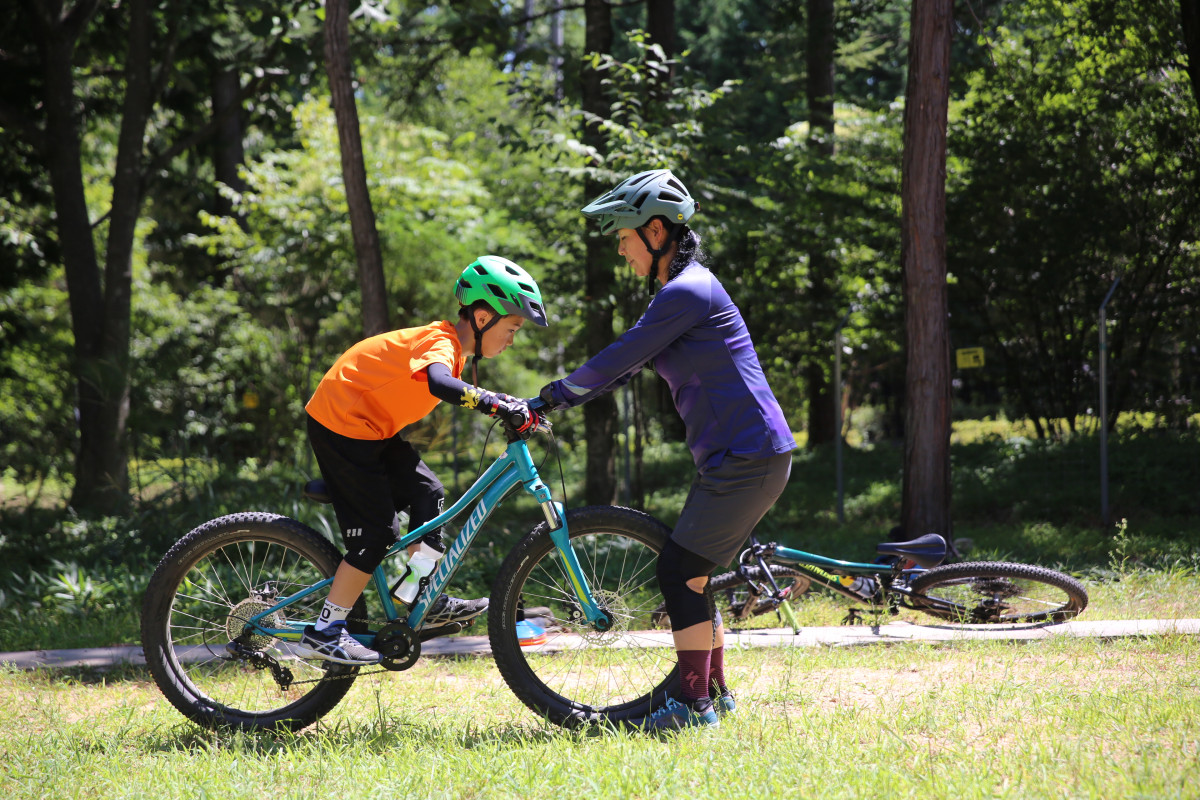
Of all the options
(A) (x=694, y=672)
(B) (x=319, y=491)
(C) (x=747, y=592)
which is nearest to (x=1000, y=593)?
(C) (x=747, y=592)

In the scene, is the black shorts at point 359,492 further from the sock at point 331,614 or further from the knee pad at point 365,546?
the sock at point 331,614

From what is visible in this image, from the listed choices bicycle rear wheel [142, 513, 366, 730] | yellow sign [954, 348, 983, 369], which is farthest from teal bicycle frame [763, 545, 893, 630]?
yellow sign [954, 348, 983, 369]

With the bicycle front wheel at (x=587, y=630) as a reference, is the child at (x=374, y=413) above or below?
above

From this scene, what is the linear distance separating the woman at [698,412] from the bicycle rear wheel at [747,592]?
1.50m

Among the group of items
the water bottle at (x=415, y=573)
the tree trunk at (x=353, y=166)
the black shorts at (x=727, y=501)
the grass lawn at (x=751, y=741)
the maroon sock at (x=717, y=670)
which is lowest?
the grass lawn at (x=751, y=741)

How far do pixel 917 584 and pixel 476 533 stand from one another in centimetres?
268

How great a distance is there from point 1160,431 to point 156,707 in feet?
31.5

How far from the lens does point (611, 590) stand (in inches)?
155

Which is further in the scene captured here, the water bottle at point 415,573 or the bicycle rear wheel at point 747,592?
the bicycle rear wheel at point 747,592

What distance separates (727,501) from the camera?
3426mm

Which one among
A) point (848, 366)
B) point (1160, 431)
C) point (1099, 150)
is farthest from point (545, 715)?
point (848, 366)

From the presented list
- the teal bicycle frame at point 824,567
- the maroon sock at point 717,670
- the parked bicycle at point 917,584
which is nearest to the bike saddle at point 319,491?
the maroon sock at point 717,670

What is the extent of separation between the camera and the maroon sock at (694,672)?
3.55 metres

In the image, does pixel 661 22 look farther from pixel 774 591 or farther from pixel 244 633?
pixel 244 633
